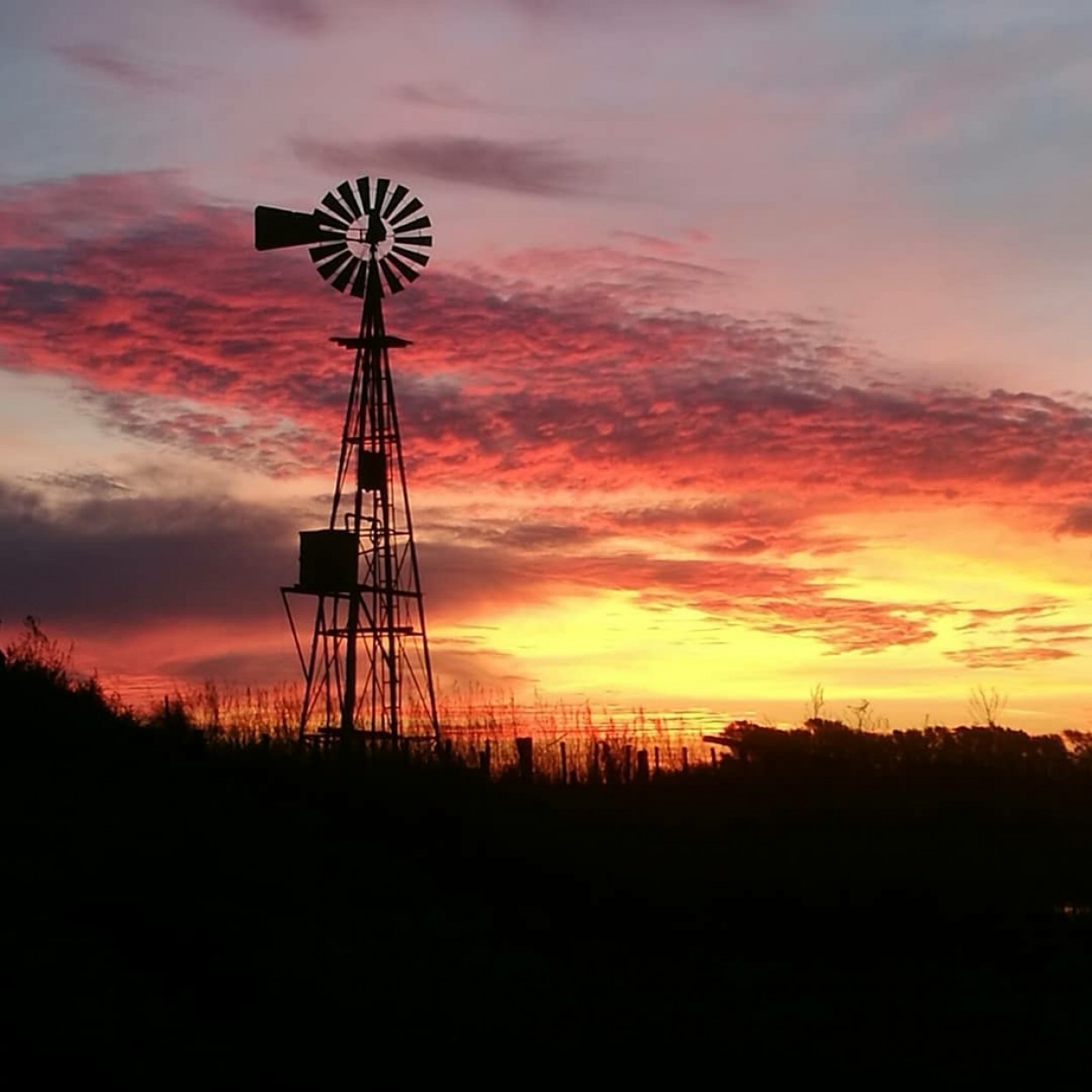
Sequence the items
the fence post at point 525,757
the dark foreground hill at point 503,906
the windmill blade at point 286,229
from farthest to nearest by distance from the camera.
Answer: the windmill blade at point 286,229, the fence post at point 525,757, the dark foreground hill at point 503,906

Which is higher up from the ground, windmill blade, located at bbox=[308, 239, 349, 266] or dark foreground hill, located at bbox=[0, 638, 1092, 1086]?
windmill blade, located at bbox=[308, 239, 349, 266]

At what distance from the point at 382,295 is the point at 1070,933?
26.5 m

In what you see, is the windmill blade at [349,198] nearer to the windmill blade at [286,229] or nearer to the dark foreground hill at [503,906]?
the windmill blade at [286,229]

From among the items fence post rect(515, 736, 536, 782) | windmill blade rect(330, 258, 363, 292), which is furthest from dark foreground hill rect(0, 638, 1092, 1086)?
windmill blade rect(330, 258, 363, 292)

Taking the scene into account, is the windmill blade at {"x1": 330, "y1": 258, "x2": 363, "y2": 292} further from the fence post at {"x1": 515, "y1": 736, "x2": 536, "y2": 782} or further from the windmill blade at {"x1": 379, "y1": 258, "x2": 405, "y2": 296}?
the fence post at {"x1": 515, "y1": 736, "x2": 536, "y2": 782}

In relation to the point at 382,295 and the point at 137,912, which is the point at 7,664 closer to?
the point at 137,912

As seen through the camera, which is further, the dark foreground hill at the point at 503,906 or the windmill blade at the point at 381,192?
the windmill blade at the point at 381,192

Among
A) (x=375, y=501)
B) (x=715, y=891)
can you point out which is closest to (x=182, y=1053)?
(x=715, y=891)

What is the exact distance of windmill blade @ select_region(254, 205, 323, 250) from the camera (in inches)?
1656

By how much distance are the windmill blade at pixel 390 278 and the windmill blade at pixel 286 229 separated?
1.72 m

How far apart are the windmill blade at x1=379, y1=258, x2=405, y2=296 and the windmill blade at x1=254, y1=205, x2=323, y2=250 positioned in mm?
1716

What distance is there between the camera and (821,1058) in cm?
1307

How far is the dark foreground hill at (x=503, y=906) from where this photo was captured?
1298 cm

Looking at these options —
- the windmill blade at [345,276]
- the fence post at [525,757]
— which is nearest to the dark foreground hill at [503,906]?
the fence post at [525,757]
